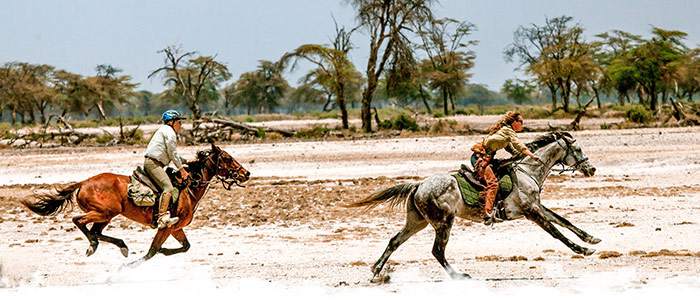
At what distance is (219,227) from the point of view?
43.5ft

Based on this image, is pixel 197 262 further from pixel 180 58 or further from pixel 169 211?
pixel 180 58

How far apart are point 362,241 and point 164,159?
3841 mm

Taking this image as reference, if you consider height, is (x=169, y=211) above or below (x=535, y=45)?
below

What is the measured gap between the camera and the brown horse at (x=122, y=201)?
8781 mm

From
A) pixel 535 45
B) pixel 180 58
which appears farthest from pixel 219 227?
pixel 535 45

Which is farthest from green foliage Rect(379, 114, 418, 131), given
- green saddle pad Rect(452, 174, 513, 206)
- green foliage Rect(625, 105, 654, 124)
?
green saddle pad Rect(452, 174, 513, 206)

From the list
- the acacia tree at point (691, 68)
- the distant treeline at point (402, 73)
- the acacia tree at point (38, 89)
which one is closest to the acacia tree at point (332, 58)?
the distant treeline at point (402, 73)

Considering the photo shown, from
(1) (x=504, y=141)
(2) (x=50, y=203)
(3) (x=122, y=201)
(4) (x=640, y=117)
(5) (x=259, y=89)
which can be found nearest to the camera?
(1) (x=504, y=141)

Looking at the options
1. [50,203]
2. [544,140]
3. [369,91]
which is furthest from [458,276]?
[369,91]

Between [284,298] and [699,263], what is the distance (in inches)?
193

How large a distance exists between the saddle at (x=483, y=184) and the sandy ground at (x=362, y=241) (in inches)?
33.8

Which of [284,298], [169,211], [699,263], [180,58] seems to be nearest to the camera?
[284,298]

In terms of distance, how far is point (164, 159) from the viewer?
29.0 ft

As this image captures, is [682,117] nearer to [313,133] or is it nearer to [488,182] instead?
[313,133]
